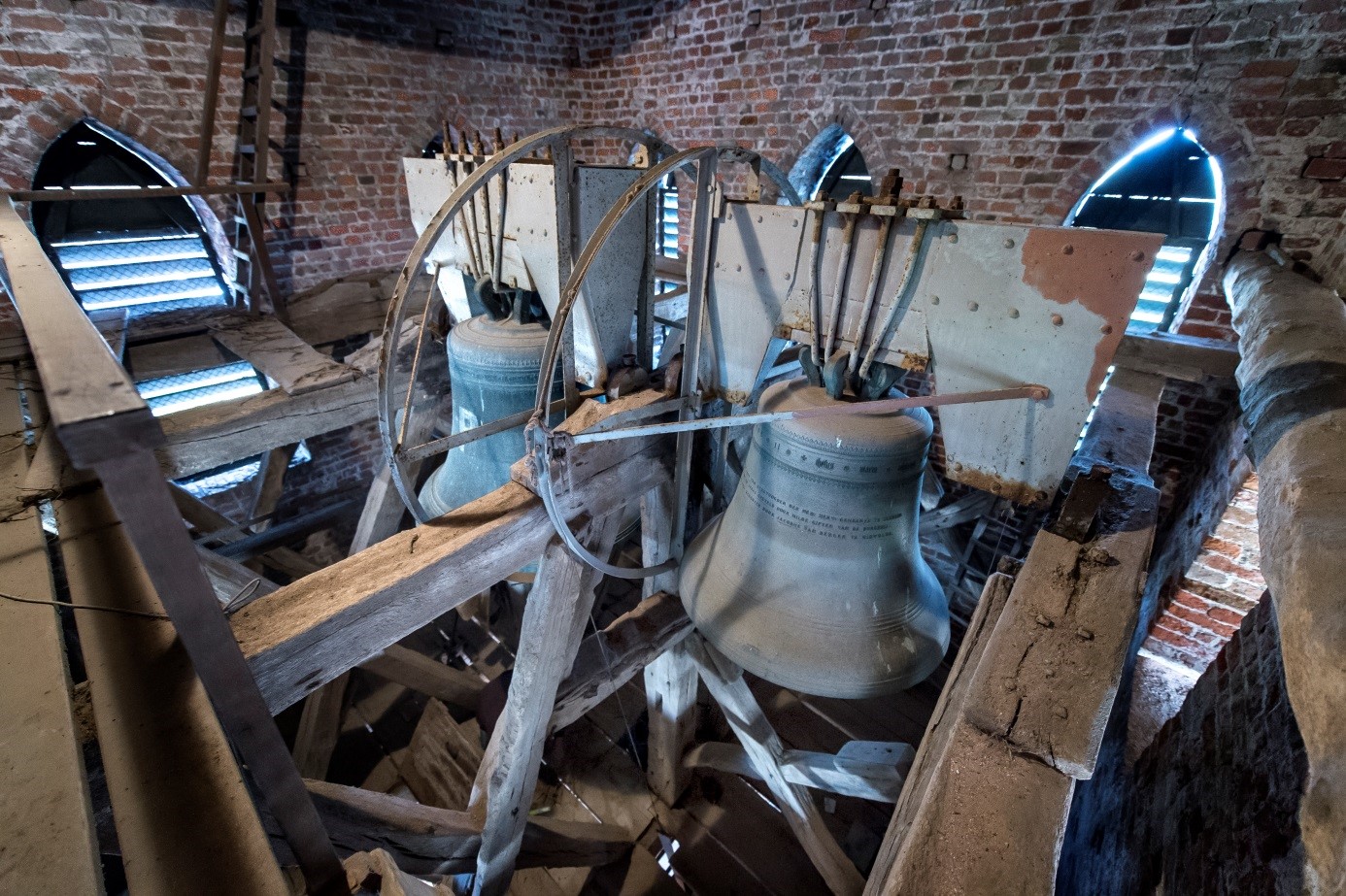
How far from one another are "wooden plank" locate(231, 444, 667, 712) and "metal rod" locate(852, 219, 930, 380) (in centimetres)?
89

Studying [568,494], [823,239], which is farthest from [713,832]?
[823,239]

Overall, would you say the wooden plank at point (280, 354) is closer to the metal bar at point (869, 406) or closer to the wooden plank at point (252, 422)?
the wooden plank at point (252, 422)

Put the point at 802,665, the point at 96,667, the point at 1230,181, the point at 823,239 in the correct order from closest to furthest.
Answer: the point at 96,667 → the point at 823,239 → the point at 802,665 → the point at 1230,181

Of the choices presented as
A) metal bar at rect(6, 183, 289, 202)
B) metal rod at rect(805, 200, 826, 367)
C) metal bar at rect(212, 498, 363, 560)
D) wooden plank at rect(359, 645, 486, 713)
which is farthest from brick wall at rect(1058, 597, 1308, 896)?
metal bar at rect(6, 183, 289, 202)

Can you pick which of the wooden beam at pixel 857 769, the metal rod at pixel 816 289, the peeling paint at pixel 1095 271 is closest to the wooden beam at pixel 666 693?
the wooden beam at pixel 857 769

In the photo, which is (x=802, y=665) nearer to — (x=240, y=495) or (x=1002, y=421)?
(x=1002, y=421)

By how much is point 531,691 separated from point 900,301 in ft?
5.01

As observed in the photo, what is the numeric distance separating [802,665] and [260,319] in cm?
415

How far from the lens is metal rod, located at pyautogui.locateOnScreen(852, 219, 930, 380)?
1.25 m

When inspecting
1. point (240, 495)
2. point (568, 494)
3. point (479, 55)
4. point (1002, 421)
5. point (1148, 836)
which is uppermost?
point (479, 55)

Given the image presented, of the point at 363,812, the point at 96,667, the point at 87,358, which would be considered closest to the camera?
the point at 87,358

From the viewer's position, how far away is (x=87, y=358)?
0.60m

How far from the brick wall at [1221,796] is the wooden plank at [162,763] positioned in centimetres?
179

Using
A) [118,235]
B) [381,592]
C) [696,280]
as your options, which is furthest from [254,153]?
[381,592]
